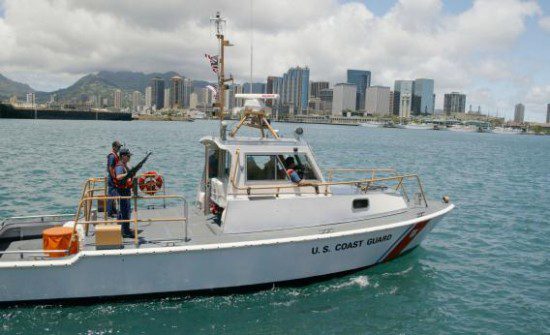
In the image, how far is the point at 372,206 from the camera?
11312mm

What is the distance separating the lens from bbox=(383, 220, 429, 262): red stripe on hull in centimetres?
1137

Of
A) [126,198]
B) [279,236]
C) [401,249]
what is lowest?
[401,249]

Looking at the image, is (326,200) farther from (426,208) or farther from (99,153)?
(99,153)

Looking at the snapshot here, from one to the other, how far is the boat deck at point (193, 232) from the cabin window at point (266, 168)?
1.30m

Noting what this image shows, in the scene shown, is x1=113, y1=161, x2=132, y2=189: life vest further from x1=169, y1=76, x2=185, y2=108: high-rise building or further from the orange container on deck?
x1=169, y1=76, x2=185, y2=108: high-rise building

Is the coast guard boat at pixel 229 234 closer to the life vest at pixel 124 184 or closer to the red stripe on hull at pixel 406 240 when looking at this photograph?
the red stripe on hull at pixel 406 240

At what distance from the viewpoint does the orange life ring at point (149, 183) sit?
10553mm

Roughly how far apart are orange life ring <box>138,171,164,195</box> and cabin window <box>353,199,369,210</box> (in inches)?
177

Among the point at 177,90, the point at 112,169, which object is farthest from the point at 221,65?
the point at 177,90

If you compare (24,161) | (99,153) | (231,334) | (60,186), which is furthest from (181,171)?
(231,334)

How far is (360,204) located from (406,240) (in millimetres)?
1510

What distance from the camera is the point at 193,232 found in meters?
10.1

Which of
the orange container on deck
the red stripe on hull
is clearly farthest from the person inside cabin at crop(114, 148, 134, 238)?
the red stripe on hull

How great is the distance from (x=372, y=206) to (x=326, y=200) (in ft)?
4.67
